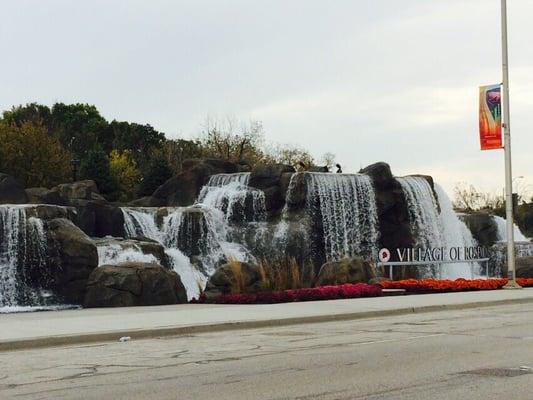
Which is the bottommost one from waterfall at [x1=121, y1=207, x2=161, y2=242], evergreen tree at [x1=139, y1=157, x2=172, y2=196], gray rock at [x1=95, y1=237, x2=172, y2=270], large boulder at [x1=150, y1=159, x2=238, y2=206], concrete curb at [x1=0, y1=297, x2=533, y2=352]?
concrete curb at [x1=0, y1=297, x2=533, y2=352]

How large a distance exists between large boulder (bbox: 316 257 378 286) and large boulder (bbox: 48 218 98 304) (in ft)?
26.6

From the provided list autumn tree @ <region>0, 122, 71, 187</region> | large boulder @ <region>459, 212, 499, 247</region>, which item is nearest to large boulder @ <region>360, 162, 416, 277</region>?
large boulder @ <region>459, 212, 499, 247</region>

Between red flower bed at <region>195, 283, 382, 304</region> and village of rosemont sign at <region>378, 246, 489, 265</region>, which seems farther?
village of rosemont sign at <region>378, 246, 489, 265</region>

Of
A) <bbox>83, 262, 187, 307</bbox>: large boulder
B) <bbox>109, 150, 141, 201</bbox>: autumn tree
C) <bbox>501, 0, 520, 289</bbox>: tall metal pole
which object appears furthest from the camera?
<bbox>109, 150, 141, 201</bbox>: autumn tree

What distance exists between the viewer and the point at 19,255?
2803 centimetres

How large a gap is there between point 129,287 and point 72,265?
13.3 ft

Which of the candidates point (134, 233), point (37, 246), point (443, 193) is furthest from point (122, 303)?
point (443, 193)

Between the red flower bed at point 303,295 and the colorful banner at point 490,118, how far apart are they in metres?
7.30

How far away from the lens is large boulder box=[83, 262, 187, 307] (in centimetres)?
2405

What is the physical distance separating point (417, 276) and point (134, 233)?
1513 centimetres

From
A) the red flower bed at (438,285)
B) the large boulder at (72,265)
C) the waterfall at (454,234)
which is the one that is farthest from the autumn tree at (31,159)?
the red flower bed at (438,285)

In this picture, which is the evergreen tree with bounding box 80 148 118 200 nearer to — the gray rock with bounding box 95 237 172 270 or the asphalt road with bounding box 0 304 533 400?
the gray rock with bounding box 95 237 172 270

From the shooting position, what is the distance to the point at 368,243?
43.7 meters

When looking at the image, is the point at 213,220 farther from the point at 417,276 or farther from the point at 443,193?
the point at 443,193
